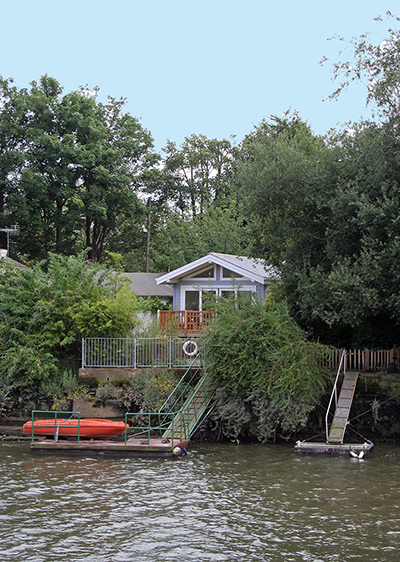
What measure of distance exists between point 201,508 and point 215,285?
1963 cm

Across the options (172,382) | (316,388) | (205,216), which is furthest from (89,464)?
(205,216)

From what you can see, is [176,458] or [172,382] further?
[172,382]

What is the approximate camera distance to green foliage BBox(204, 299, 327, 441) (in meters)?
21.6

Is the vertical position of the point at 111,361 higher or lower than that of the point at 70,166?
lower

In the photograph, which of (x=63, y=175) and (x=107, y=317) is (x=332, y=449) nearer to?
(x=107, y=317)

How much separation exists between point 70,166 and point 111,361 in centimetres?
2482

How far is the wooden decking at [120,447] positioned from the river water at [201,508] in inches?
14.1

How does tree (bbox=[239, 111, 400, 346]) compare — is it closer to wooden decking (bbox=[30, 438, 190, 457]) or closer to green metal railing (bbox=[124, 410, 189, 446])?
green metal railing (bbox=[124, 410, 189, 446])

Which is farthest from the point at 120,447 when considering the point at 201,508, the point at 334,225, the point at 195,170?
the point at 195,170

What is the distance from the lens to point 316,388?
72.6 ft

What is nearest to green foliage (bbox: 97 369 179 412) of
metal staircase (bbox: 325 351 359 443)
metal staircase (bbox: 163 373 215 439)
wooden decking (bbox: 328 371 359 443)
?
metal staircase (bbox: 163 373 215 439)

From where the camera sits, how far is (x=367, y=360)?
24500 millimetres

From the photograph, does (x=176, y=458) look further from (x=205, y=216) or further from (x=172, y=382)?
(x=205, y=216)

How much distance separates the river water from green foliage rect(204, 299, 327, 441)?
5.67 feet
